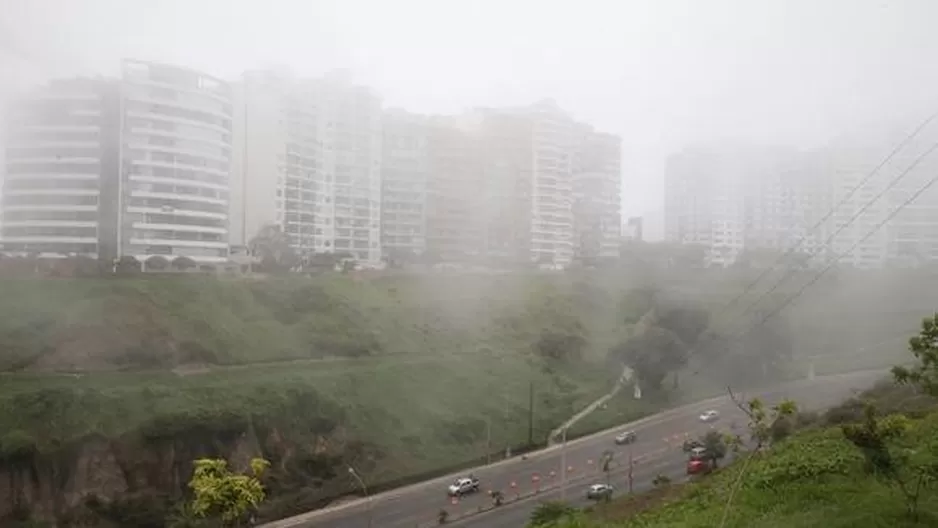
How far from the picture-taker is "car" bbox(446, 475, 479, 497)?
28.2 feet

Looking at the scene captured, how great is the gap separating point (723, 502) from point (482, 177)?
1226cm

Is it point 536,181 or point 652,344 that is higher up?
point 536,181

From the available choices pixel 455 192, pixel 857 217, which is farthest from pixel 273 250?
pixel 857 217

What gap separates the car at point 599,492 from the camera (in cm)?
798

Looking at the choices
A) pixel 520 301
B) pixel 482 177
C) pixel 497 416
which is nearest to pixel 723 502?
pixel 497 416

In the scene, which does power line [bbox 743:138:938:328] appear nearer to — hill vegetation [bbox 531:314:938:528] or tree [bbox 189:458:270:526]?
hill vegetation [bbox 531:314:938:528]

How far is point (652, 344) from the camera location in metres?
12.2

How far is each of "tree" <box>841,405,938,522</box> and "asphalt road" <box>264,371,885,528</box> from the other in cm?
345

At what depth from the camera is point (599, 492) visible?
8.09 m

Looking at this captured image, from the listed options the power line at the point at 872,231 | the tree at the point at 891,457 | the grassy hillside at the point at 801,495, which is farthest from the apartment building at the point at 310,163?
the tree at the point at 891,457

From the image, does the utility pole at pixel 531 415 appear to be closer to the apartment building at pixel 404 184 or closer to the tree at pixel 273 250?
the tree at pixel 273 250

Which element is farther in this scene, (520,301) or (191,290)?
(520,301)

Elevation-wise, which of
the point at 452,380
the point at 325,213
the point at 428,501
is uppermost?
the point at 325,213

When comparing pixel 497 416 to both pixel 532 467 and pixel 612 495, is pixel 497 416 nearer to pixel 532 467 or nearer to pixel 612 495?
pixel 532 467
